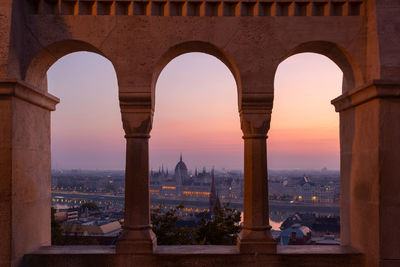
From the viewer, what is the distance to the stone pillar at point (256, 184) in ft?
21.3

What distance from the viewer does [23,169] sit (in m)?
6.48

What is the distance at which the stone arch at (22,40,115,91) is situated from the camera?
6.56 m

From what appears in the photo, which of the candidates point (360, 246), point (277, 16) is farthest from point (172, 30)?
point (360, 246)

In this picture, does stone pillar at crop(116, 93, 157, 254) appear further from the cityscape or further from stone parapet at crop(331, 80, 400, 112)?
the cityscape

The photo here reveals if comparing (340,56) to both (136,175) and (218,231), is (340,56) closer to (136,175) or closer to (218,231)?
(136,175)

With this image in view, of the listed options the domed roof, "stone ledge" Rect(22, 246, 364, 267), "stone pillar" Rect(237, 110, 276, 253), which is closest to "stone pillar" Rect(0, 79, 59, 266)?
"stone ledge" Rect(22, 246, 364, 267)

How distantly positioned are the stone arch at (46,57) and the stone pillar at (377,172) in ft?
15.6

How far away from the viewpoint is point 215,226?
1370 centimetres

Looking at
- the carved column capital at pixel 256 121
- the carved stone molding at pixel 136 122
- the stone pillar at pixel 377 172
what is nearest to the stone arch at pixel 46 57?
the carved stone molding at pixel 136 122

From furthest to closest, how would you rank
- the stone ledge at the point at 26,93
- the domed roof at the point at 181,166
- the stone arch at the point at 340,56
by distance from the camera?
1. the domed roof at the point at 181,166
2. the stone arch at the point at 340,56
3. the stone ledge at the point at 26,93

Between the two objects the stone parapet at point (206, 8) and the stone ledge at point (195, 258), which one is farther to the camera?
the stone parapet at point (206, 8)

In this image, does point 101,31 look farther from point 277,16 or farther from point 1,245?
point 1,245

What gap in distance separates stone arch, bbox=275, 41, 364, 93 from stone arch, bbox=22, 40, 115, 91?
367 cm

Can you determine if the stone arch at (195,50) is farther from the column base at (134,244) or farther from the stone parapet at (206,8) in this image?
the column base at (134,244)
